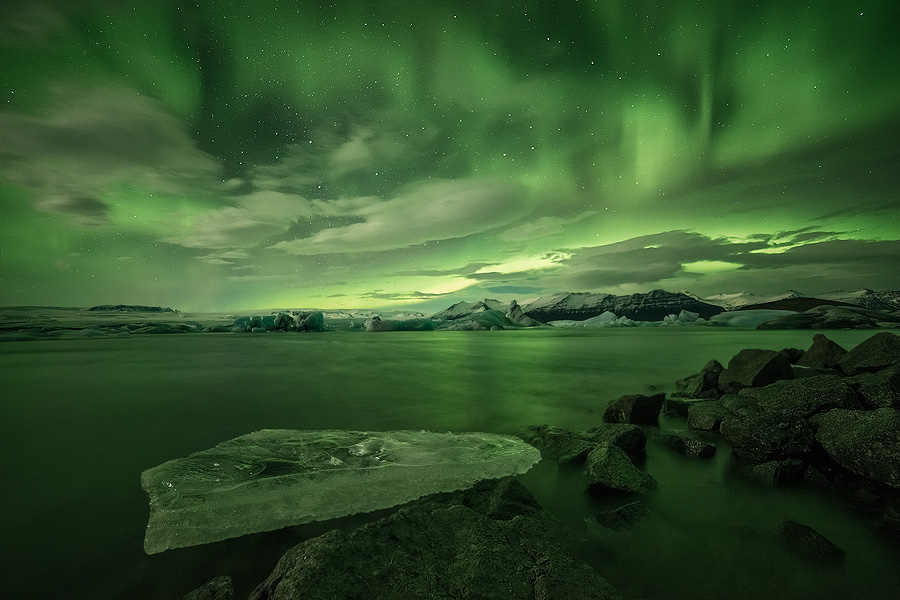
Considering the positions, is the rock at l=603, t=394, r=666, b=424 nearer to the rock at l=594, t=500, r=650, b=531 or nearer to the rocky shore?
the rocky shore

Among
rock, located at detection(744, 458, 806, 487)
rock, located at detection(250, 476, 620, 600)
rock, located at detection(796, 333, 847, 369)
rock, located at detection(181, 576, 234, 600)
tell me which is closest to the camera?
rock, located at detection(250, 476, 620, 600)

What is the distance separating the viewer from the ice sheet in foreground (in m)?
2.57

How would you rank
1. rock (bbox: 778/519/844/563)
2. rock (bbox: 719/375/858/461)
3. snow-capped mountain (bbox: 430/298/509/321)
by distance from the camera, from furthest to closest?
snow-capped mountain (bbox: 430/298/509/321)
rock (bbox: 719/375/858/461)
rock (bbox: 778/519/844/563)

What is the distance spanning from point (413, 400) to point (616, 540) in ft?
17.9

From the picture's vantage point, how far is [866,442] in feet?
10.5

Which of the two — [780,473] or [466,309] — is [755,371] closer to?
[780,473]

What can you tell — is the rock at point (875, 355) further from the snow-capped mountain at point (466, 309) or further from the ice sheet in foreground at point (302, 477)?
the snow-capped mountain at point (466, 309)

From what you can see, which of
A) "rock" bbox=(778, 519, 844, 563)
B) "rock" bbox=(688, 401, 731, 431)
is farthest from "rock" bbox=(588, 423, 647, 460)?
"rock" bbox=(778, 519, 844, 563)

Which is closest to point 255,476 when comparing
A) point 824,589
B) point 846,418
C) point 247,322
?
point 824,589

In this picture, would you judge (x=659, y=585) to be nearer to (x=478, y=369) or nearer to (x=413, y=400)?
(x=413, y=400)

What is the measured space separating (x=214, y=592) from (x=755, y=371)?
764cm

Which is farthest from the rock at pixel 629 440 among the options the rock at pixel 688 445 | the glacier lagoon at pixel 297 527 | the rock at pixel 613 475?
the rock at pixel 613 475

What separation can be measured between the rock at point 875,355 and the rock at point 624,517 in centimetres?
605

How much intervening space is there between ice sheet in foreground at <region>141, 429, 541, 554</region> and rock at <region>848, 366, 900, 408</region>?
13.1 ft
